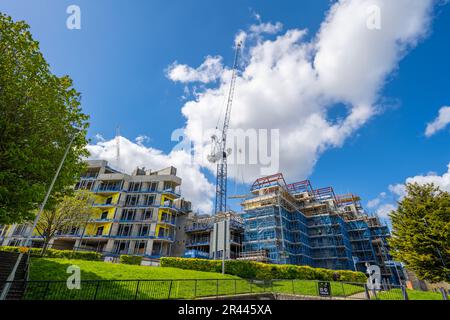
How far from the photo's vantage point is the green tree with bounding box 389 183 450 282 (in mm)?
16891

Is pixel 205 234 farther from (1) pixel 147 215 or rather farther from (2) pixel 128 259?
(2) pixel 128 259

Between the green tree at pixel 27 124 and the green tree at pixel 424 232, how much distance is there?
2562cm

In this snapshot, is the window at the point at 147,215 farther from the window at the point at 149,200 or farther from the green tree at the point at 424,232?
the green tree at the point at 424,232

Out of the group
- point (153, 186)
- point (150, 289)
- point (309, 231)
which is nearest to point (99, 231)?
point (153, 186)

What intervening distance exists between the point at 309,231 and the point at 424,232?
40759mm

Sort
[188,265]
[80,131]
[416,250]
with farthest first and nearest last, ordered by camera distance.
Result: 1. [188,265]
2. [416,250]
3. [80,131]

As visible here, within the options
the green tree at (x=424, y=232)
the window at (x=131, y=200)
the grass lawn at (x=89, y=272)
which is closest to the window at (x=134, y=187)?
the window at (x=131, y=200)

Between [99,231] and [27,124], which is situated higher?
[99,231]

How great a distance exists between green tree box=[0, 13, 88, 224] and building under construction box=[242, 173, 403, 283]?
36.8m

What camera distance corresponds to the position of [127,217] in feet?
149
